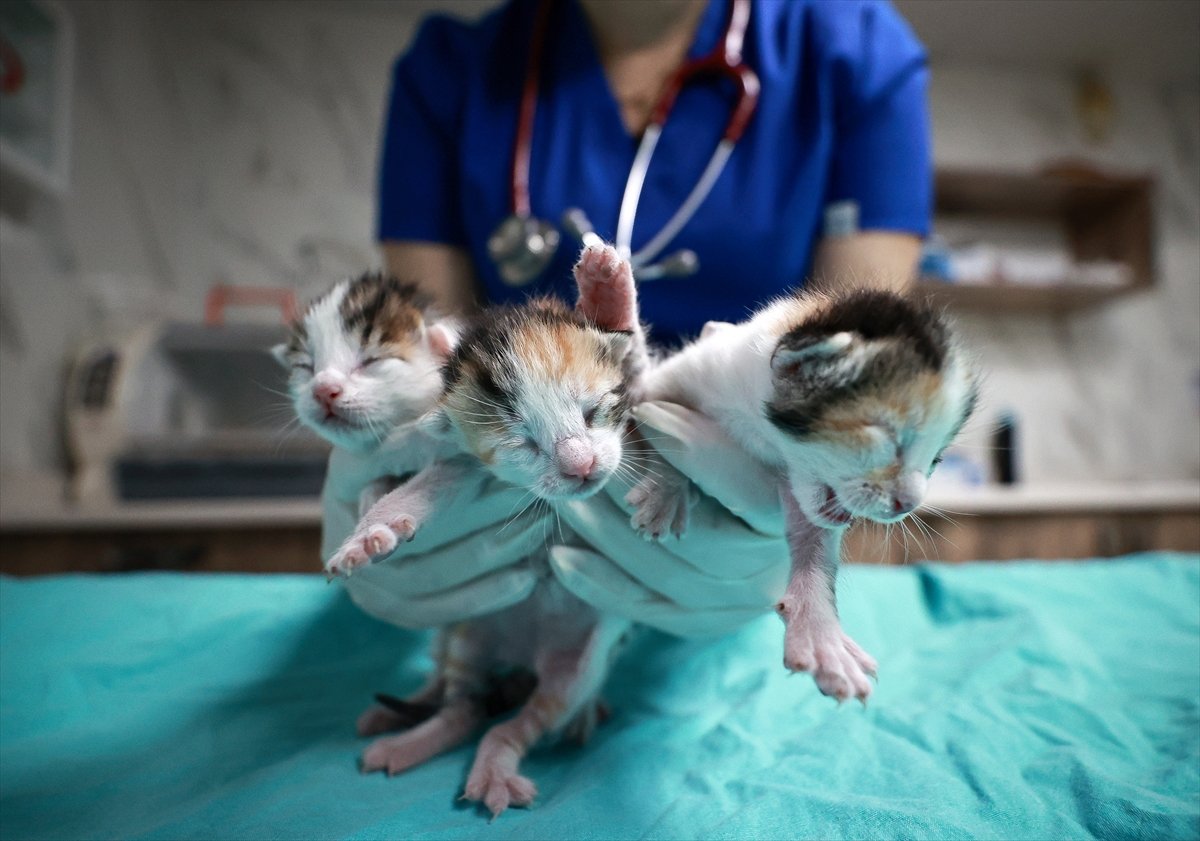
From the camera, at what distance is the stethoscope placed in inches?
42.8

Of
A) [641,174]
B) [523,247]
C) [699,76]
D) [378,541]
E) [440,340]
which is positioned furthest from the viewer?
[699,76]

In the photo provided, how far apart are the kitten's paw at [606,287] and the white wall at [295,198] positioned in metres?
0.34

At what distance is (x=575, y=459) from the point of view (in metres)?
0.60

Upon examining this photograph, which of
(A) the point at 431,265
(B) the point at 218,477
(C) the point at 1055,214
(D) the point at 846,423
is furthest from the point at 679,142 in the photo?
(C) the point at 1055,214

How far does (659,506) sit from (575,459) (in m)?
0.11

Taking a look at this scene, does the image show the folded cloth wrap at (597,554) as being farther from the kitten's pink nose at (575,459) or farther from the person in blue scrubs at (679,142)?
the person in blue scrubs at (679,142)

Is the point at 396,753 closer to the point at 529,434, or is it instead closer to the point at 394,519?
the point at 394,519

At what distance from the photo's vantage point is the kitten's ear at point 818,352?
1.53 ft

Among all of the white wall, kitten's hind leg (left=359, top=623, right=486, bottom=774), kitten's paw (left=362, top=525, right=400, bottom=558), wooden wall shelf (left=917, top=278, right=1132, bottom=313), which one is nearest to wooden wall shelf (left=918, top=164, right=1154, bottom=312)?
wooden wall shelf (left=917, top=278, right=1132, bottom=313)

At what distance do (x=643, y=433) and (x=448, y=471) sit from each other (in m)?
0.23

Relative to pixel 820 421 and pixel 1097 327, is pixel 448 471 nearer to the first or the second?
pixel 820 421

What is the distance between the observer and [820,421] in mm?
493

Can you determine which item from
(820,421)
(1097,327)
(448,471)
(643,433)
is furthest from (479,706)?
(1097,327)

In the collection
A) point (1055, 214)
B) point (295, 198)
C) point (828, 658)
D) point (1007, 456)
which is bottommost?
point (828, 658)
